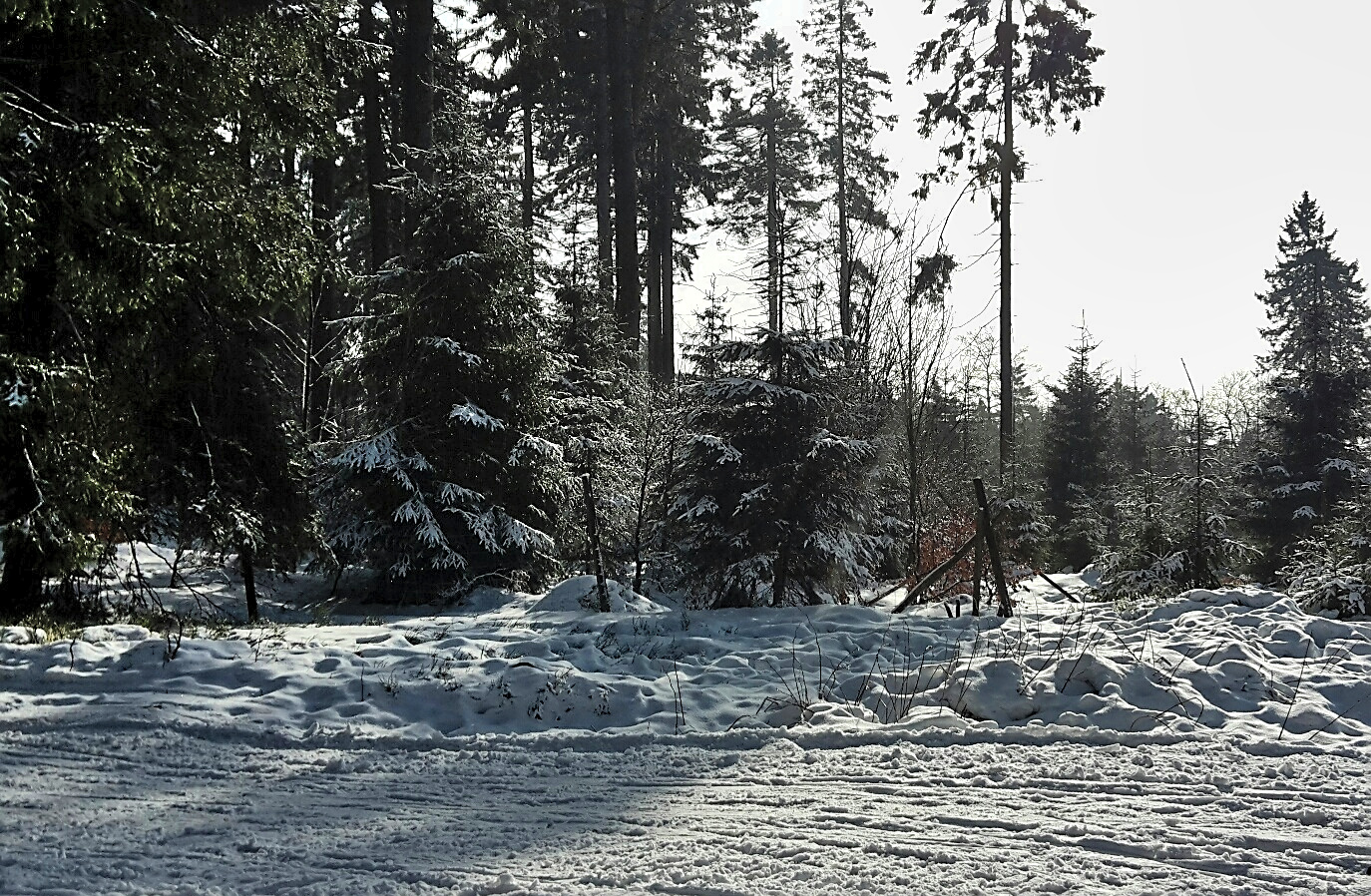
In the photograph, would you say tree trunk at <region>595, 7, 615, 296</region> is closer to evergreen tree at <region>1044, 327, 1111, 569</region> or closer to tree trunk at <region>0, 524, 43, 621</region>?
tree trunk at <region>0, 524, 43, 621</region>

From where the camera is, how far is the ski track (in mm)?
3271

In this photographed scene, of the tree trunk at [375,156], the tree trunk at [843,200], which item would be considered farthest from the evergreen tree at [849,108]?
the tree trunk at [375,156]

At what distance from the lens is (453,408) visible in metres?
11.5

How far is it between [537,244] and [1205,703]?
1136 cm

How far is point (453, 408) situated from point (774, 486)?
14.1ft

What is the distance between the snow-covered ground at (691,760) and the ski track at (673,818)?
0.06 ft

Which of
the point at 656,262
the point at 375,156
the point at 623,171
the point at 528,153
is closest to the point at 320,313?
the point at 375,156

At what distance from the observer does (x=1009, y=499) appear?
16969mm

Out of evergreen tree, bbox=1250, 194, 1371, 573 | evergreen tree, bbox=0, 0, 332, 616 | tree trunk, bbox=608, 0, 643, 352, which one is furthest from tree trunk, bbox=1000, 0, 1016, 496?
evergreen tree, bbox=0, 0, 332, 616

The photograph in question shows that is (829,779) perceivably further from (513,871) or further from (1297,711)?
(1297,711)

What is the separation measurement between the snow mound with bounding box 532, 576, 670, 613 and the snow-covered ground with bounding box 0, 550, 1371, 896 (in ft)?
6.61

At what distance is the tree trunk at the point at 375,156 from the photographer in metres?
15.3

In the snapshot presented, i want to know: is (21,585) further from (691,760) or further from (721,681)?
(691,760)

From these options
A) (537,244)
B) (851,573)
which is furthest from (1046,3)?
(851,573)
